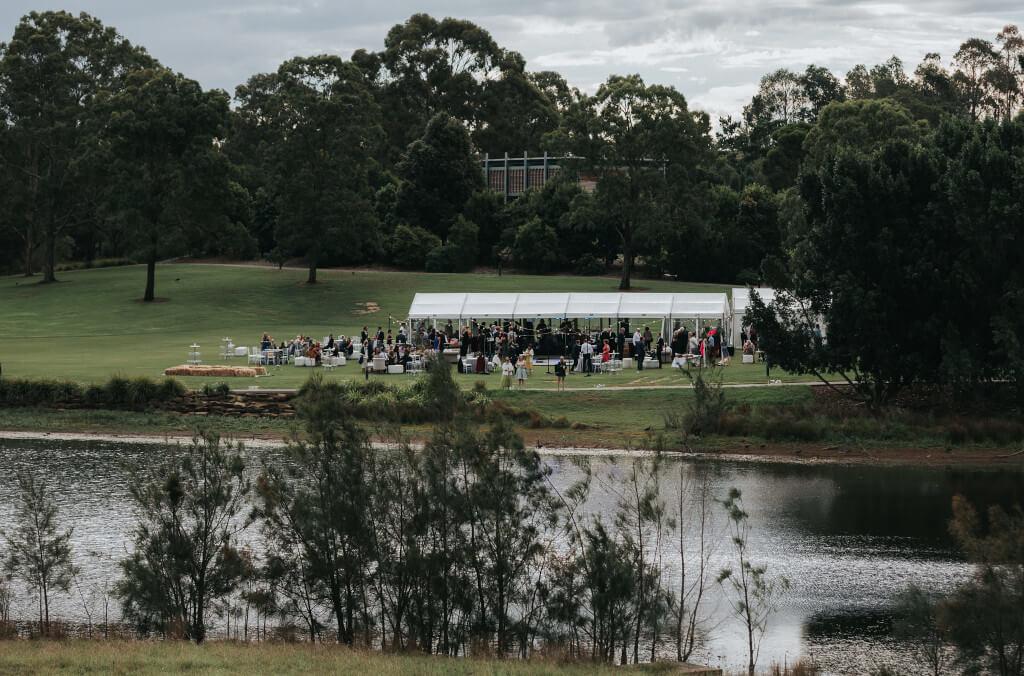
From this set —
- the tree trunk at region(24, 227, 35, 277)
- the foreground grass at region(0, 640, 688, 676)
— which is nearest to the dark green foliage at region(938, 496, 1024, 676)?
the foreground grass at region(0, 640, 688, 676)

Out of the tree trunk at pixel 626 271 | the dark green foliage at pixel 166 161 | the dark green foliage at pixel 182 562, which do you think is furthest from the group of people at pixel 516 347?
the dark green foliage at pixel 166 161

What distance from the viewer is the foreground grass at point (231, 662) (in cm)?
1639

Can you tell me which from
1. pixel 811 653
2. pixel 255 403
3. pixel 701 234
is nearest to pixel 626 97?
pixel 701 234

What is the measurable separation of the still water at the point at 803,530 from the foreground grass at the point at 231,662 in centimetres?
358

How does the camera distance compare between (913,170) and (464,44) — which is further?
(464,44)

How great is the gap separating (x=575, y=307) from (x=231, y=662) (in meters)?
33.2

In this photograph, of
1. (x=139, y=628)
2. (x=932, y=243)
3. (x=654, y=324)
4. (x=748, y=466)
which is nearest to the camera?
(x=139, y=628)

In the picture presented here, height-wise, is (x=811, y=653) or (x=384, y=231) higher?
(x=384, y=231)

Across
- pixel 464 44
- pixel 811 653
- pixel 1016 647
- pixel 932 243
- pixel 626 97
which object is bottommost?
pixel 811 653

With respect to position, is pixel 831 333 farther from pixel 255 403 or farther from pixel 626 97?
pixel 626 97

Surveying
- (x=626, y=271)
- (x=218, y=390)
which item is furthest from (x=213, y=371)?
(x=626, y=271)

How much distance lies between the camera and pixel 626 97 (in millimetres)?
73500

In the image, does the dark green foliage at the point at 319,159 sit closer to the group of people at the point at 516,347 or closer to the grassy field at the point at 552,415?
the group of people at the point at 516,347

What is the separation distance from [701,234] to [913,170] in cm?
3395
